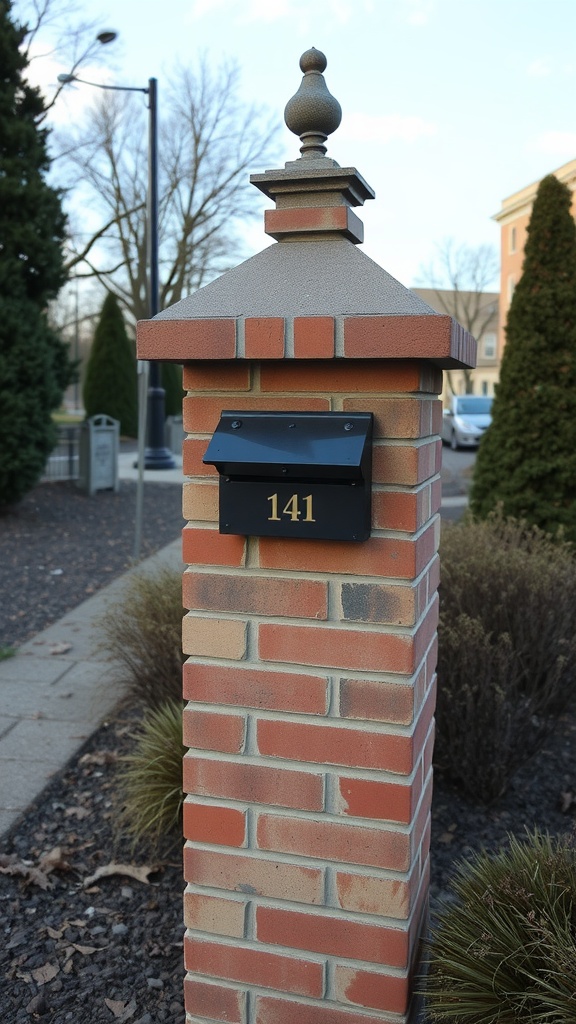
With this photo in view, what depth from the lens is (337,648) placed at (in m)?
1.56

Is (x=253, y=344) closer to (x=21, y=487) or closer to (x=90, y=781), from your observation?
(x=90, y=781)

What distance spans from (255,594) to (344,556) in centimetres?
19

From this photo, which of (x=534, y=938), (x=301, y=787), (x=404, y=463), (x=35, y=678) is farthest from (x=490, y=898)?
(x=35, y=678)

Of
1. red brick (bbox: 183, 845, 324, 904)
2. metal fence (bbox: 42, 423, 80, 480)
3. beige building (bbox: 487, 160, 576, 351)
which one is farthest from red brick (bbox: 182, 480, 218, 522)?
beige building (bbox: 487, 160, 576, 351)

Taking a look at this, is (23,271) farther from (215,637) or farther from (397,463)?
(397,463)

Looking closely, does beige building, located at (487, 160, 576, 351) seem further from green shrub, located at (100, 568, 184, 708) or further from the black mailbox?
the black mailbox

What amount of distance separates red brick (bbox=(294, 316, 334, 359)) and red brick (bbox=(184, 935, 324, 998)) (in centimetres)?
115

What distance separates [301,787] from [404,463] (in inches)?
25.3

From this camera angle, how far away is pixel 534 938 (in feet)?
5.27

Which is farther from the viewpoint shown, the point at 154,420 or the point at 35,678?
the point at 154,420

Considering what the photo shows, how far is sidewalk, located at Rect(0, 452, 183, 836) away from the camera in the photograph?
3334 mm

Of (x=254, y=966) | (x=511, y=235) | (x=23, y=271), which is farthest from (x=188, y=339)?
(x=511, y=235)

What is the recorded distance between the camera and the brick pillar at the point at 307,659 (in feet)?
4.99

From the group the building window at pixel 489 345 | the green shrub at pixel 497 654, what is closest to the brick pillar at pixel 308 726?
the green shrub at pixel 497 654
